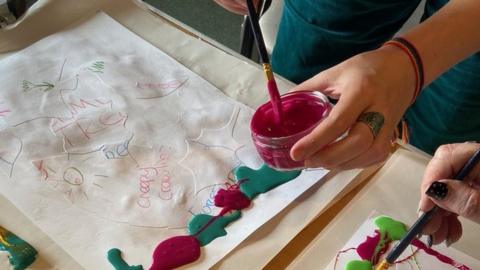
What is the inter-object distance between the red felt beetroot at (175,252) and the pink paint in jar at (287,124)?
0.13 meters

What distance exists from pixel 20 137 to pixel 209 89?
Result: 0.27 metres

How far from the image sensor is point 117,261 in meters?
0.54

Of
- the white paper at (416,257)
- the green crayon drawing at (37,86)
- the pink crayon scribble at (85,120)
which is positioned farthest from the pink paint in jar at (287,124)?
the green crayon drawing at (37,86)

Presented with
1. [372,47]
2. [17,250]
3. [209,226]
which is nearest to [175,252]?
[209,226]

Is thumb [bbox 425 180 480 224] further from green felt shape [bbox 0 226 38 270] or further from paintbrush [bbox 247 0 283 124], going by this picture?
green felt shape [bbox 0 226 38 270]

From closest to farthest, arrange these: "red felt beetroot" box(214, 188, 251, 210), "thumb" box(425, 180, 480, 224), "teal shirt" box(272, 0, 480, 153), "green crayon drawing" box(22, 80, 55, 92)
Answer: "thumb" box(425, 180, 480, 224), "red felt beetroot" box(214, 188, 251, 210), "green crayon drawing" box(22, 80, 55, 92), "teal shirt" box(272, 0, 480, 153)

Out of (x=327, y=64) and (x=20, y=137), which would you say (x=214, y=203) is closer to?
(x=20, y=137)

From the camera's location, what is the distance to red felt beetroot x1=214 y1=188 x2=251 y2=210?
604mm

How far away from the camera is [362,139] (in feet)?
1.77

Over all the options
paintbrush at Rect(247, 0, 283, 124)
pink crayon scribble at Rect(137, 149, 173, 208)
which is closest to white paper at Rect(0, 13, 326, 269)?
pink crayon scribble at Rect(137, 149, 173, 208)

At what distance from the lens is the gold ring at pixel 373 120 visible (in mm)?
553

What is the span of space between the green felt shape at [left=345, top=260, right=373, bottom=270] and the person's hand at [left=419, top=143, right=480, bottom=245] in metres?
0.07

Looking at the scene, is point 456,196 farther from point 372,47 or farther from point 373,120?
point 372,47

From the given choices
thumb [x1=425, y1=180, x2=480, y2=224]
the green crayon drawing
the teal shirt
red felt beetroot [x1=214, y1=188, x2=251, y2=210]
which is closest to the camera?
thumb [x1=425, y1=180, x2=480, y2=224]
